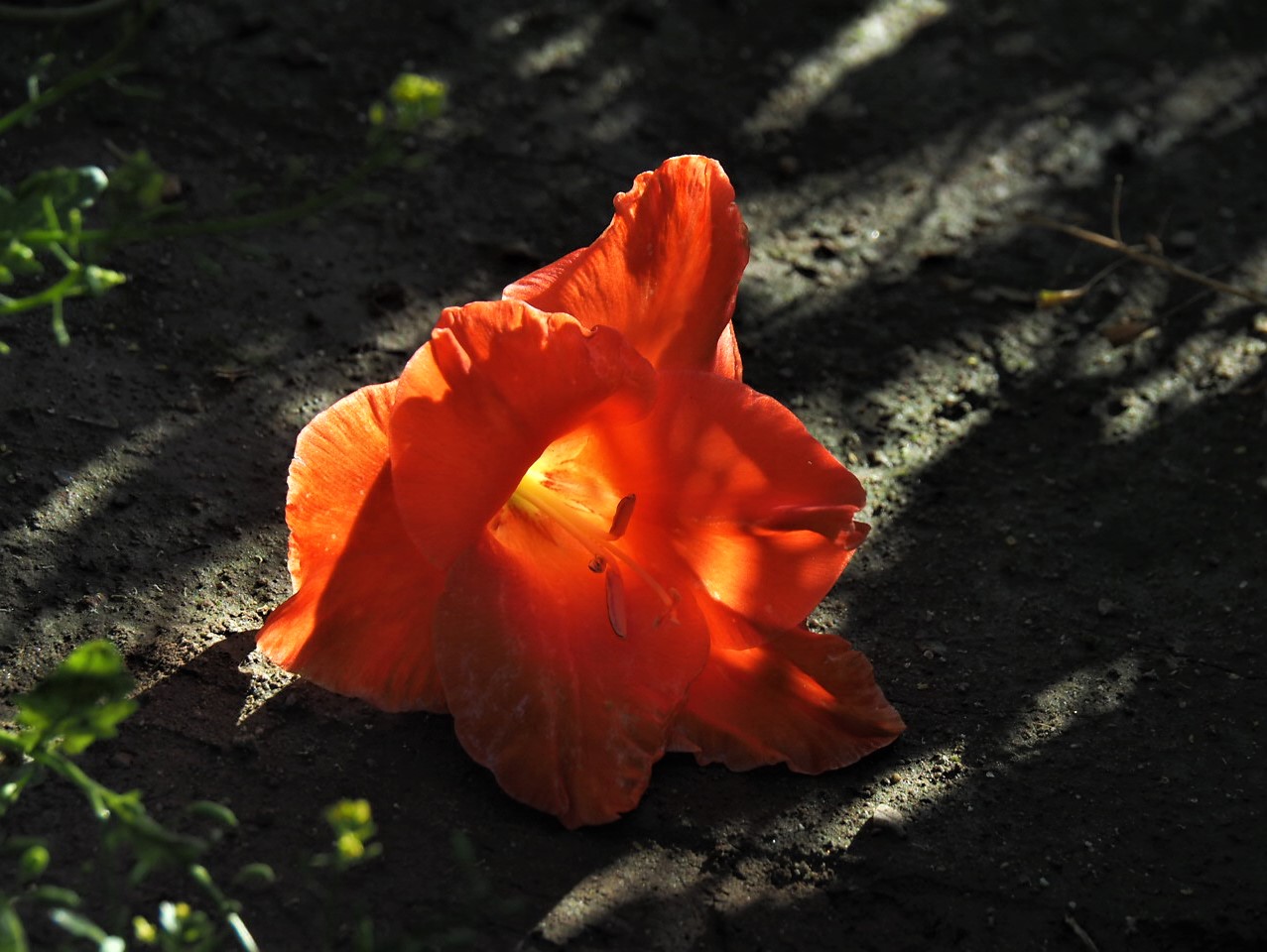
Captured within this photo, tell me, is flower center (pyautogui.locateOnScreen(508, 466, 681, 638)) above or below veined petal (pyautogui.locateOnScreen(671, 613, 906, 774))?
above

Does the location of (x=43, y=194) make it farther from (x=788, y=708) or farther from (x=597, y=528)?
(x=788, y=708)

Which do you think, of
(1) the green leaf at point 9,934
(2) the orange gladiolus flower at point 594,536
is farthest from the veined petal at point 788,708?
(1) the green leaf at point 9,934

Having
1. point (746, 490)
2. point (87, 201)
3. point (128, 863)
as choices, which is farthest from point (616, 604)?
point (87, 201)

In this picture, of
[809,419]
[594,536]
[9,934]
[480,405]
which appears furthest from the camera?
[809,419]

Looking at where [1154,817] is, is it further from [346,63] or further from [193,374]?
[346,63]

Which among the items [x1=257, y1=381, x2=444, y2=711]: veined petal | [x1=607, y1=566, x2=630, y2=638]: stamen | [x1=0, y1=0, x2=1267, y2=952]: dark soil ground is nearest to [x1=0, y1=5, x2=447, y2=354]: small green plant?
[x1=0, y1=0, x2=1267, y2=952]: dark soil ground

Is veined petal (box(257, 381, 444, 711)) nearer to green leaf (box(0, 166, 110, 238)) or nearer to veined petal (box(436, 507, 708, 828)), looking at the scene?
veined petal (box(436, 507, 708, 828))

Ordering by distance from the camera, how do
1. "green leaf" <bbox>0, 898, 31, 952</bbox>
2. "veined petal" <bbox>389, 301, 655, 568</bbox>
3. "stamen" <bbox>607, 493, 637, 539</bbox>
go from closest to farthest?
"green leaf" <bbox>0, 898, 31, 952</bbox> → "veined petal" <bbox>389, 301, 655, 568</bbox> → "stamen" <bbox>607, 493, 637, 539</bbox>
